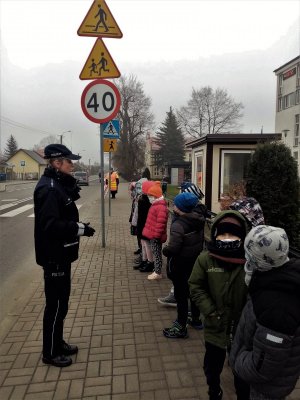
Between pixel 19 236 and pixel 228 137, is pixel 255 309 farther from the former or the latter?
pixel 19 236

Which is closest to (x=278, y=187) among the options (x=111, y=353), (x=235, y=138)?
(x=111, y=353)

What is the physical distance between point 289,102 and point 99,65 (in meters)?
42.6

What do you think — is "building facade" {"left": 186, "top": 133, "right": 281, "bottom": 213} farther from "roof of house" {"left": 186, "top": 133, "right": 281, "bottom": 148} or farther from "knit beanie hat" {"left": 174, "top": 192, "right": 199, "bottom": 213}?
A: "knit beanie hat" {"left": 174, "top": 192, "right": 199, "bottom": 213}

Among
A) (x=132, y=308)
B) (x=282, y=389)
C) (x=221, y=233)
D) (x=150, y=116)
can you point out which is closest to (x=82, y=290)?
(x=132, y=308)

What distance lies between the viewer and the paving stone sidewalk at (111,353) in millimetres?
2852

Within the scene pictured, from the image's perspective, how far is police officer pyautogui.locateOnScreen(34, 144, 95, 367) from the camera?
3.00m

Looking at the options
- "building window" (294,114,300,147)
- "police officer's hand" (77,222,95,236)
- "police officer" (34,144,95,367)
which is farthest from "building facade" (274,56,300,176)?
"police officer" (34,144,95,367)

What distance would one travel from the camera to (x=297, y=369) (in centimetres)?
193

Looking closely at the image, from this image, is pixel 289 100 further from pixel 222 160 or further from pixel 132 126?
pixel 222 160

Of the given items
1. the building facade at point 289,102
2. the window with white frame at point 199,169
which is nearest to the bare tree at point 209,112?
the building facade at point 289,102

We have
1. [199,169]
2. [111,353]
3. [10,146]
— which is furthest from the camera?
[10,146]

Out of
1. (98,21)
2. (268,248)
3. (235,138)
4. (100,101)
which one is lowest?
(268,248)

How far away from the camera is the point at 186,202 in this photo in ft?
11.9

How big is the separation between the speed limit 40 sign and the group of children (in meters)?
3.25
